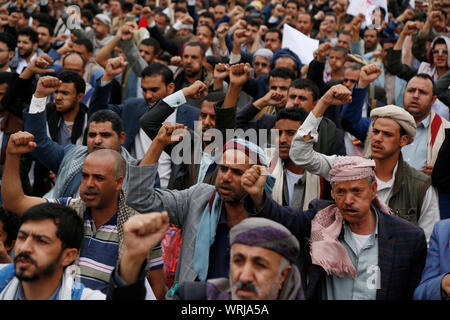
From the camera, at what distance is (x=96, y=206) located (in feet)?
12.8

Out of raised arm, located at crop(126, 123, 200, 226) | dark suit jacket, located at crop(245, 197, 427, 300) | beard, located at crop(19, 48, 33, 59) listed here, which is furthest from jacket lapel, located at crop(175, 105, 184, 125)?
beard, located at crop(19, 48, 33, 59)

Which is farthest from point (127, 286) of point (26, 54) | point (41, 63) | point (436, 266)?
point (26, 54)

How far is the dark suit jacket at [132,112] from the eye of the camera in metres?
5.88

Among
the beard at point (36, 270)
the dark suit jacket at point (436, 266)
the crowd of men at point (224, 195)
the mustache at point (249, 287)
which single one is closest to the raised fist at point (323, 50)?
the crowd of men at point (224, 195)

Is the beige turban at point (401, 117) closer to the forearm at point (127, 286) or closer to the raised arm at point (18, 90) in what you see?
the forearm at point (127, 286)

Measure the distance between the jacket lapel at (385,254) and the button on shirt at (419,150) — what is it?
1860mm

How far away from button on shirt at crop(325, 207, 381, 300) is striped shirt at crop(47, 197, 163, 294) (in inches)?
51.7

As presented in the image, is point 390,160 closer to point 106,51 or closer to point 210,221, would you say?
point 210,221

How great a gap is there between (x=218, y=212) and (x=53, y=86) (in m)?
1.88

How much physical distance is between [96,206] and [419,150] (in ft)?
9.97

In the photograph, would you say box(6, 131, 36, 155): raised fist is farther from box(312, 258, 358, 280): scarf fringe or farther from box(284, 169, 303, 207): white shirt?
box(284, 169, 303, 207): white shirt

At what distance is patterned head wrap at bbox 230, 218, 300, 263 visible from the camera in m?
2.97

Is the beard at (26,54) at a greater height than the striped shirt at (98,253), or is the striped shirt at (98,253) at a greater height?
the beard at (26,54)
